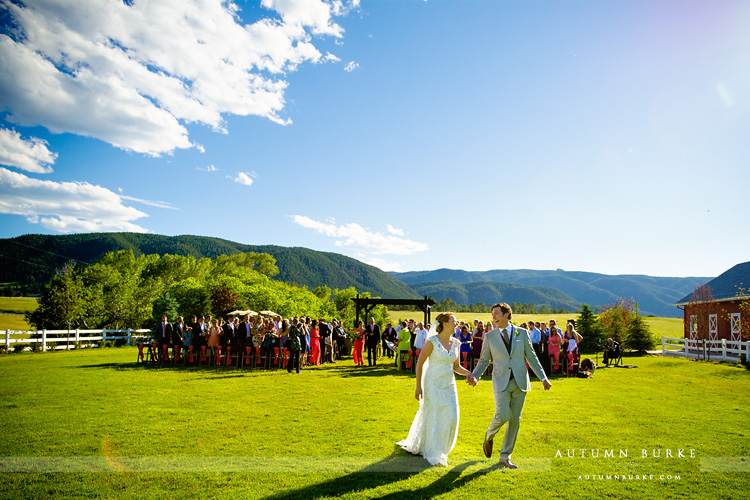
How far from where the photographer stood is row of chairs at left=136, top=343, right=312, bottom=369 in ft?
57.2

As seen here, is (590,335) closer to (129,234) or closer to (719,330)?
(719,330)

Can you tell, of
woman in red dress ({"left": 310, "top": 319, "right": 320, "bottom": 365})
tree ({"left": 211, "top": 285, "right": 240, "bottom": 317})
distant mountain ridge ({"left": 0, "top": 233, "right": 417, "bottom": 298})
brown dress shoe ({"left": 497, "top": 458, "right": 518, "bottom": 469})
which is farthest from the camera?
distant mountain ridge ({"left": 0, "top": 233, "right": 417, "bottom": 298})

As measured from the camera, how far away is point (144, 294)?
50969 mm

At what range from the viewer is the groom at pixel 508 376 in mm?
5809

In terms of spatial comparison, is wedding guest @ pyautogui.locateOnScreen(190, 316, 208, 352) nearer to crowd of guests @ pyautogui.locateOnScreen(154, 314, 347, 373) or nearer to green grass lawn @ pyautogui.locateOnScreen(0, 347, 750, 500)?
crowd of guests @ pyautogui.locateOnScreen(154, 314, 347, 373)

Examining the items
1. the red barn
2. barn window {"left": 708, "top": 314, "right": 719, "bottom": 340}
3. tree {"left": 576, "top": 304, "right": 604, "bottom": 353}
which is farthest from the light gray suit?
barn window {"left": 708, "top": 314, "right": 719, "bottom": 340}

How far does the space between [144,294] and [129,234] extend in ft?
436

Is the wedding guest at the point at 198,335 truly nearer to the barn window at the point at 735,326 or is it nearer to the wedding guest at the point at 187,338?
the wedding guest at the point at 187,338

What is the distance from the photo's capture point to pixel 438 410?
602 centimetres

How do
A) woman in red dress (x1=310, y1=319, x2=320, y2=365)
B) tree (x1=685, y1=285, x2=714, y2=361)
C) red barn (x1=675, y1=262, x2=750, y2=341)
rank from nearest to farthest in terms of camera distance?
woman in red dress (x1=310, y1=319, x2=320, y2=365), red barn (x1=675, y1=262, x2=750, y2=341), tree (x1=685, y1=285, x2=714, y2=361)

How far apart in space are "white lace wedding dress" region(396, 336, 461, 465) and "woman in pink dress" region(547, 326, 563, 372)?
11746 millimetres

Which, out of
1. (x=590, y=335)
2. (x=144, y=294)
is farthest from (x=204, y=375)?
(x=144, y=294)

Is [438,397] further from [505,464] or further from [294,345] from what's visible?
[294,345]

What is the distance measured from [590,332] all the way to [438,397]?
3087cm
